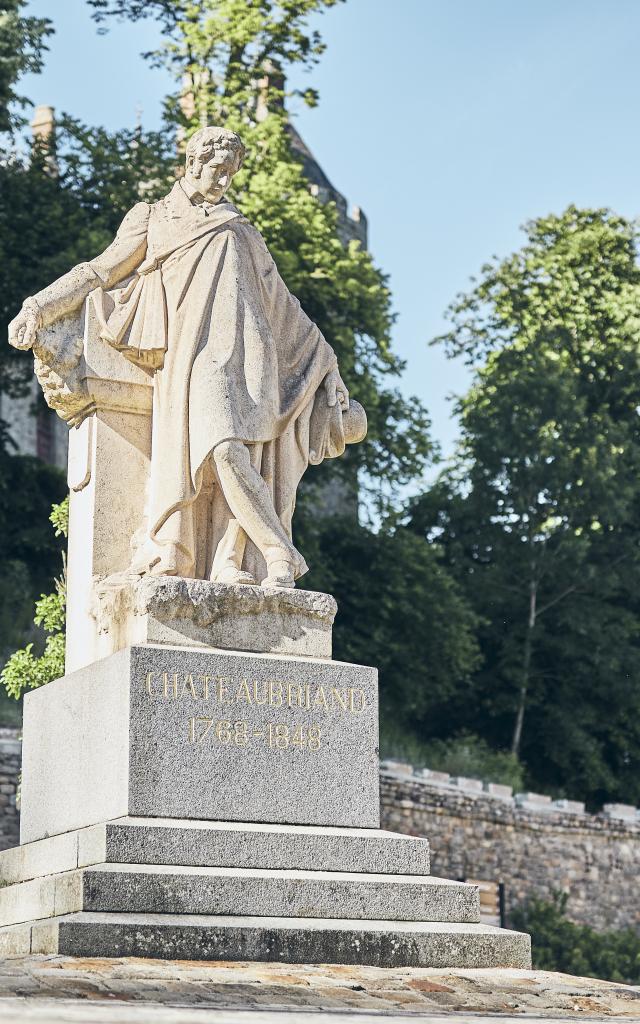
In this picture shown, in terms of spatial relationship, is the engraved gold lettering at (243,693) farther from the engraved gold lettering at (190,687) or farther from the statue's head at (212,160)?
the statue's head at (212,160)

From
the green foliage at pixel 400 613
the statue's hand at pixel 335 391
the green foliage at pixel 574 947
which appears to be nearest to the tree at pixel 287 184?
the green foliage at pixel 400 613

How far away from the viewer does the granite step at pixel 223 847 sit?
307 inches

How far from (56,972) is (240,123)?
74.2 ft

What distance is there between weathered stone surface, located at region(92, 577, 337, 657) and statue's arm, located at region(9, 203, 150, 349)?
4.40 ft

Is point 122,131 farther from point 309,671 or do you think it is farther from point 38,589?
point 309,671

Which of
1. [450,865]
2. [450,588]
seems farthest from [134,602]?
[450,588]

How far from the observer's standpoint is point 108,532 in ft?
29.9

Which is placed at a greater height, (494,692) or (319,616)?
(494,692)

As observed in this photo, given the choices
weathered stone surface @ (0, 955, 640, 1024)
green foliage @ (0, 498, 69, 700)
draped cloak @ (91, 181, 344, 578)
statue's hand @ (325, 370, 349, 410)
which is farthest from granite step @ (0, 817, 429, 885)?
green foliage @ (0, 498, 69, 700)

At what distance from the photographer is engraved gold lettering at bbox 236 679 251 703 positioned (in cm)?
846

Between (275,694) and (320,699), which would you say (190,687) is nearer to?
(275,694)

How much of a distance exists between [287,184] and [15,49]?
4415mm

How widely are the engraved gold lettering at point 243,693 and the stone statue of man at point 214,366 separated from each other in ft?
1.89

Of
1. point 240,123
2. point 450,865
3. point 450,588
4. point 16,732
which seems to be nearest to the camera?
point 16,732
